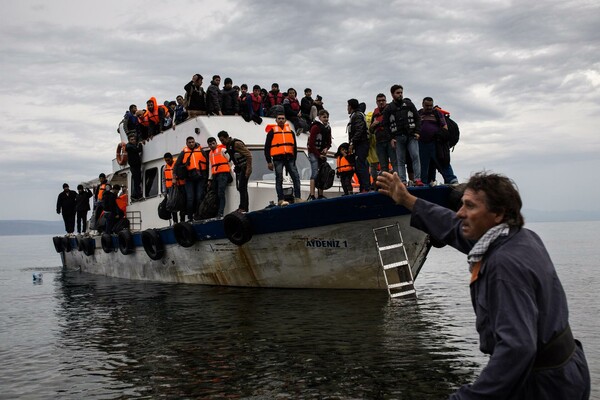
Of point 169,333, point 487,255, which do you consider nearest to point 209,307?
point 169,333

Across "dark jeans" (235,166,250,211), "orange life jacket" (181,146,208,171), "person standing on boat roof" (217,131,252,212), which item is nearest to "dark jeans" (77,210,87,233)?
"orange life jacket" (181,146,208,171)

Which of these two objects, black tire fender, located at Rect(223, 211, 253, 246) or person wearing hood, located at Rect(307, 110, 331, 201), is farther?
person wearing hood, located at Rect(307, 110, 331, 201)

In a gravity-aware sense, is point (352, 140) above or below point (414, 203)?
above

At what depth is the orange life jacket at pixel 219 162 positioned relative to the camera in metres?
12.2

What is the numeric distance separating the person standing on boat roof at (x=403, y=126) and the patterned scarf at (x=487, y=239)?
24.3ft

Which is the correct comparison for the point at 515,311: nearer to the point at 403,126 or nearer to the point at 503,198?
the point at 503,198

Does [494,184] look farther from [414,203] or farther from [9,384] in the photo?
[9,384]

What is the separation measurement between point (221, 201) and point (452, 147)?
15.5ft

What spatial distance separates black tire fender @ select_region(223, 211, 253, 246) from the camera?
1079cm

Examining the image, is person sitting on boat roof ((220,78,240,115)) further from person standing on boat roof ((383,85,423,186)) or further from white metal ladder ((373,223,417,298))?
white metal ladder ((373,223,417,298))

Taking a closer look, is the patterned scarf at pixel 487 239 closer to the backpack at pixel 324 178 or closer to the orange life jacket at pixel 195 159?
the backpack at pixel 324 178

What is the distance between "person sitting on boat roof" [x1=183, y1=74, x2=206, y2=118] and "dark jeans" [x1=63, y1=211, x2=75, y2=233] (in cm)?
938

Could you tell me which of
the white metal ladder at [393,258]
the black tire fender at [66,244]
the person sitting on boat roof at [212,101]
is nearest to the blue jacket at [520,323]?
the white metal ladder at [393,258]

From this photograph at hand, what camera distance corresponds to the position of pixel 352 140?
10.9 metres
